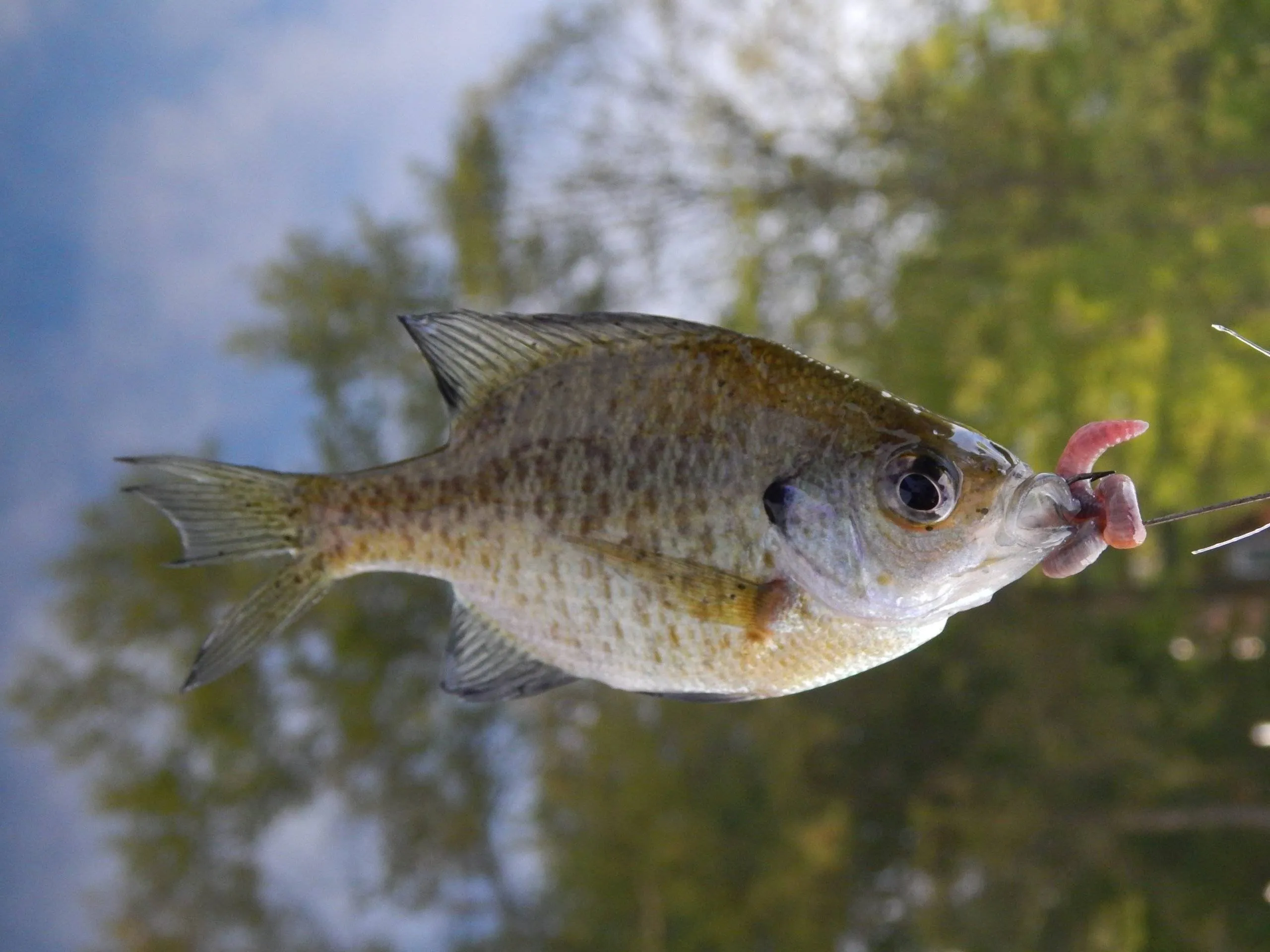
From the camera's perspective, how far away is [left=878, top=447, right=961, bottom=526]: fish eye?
3.66 ft

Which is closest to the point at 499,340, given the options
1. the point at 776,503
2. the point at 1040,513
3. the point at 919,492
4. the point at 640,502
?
the point at 640,502

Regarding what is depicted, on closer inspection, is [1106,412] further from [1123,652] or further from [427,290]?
[427,290]

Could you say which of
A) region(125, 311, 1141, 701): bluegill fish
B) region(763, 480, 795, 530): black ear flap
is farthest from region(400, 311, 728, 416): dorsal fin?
region(763, 480, 795, 530): black ear flap

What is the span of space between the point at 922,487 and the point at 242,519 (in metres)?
0.97

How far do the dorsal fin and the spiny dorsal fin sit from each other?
0.31 m

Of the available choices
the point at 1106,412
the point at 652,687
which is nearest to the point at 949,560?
the point at 652,687

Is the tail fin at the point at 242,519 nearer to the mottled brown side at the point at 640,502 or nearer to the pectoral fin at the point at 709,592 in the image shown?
the mottled brown side at the point at 640,502

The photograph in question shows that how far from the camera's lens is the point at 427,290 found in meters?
7.22

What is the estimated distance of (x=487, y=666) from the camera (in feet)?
4.87

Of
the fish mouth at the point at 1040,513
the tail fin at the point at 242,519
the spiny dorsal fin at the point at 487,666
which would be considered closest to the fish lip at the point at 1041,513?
the fish mouth at the point at 1040,513

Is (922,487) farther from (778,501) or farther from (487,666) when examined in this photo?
(487,666)

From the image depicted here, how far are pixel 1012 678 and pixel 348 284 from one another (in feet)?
17.4

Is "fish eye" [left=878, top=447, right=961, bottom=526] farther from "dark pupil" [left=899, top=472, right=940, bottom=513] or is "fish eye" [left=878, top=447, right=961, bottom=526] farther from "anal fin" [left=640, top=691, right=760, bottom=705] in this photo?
"anal fin" [left=640, top=691, right=760, bottom=705]

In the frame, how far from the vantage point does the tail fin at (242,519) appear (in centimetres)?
148
